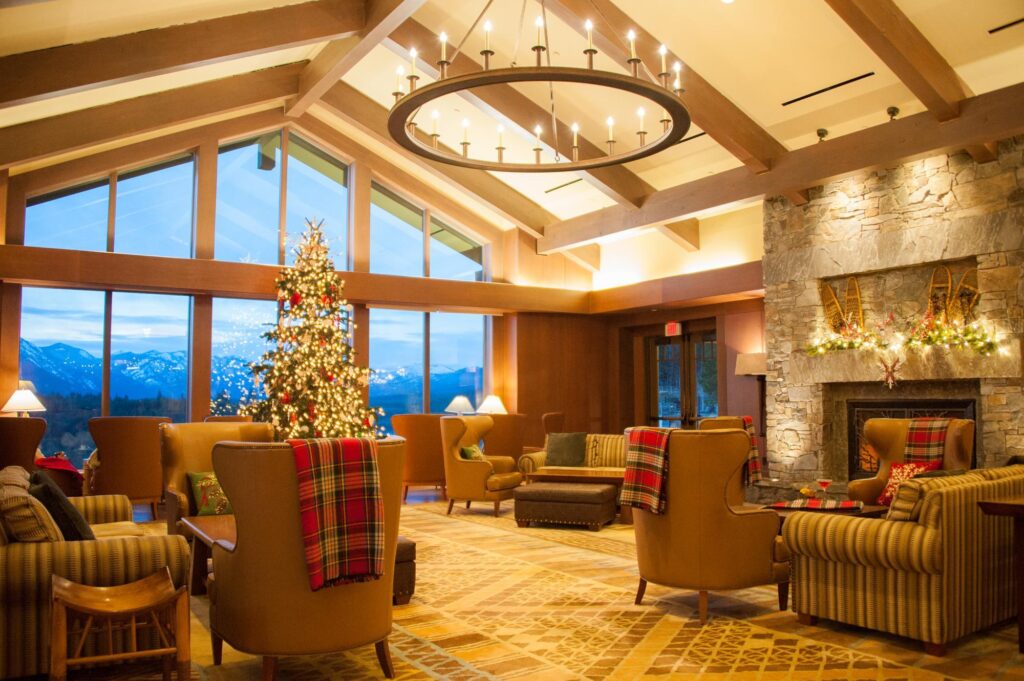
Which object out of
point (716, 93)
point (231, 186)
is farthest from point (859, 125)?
point (231, 186)

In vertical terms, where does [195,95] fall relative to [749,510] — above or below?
above

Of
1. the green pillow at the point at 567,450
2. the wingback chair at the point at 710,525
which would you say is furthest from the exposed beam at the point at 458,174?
the wingback chair at the point at 710,525

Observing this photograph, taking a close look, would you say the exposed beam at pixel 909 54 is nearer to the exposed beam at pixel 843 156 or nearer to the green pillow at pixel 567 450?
the exposed beam at pixel 843 156

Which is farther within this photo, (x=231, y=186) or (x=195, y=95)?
(x=231, y=186)

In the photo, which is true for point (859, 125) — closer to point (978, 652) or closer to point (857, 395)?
point (857, 395)

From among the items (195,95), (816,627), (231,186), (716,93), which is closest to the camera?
(816,627)

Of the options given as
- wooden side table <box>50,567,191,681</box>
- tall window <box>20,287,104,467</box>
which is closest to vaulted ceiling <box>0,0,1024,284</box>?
tall window <box>20,287,104,467</box>

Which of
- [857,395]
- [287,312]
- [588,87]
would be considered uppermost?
[588,87]

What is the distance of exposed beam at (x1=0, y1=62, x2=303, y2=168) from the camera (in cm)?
848

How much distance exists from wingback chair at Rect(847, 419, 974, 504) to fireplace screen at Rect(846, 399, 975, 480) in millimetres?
965

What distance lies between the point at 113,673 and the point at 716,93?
6.98 m

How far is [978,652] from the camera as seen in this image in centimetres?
389

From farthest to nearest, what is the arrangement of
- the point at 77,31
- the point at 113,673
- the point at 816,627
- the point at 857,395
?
the point at 857,395
the point at 77,31
the point at 816,627
the point at 113,673

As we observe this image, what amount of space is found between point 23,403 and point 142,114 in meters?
3.36
